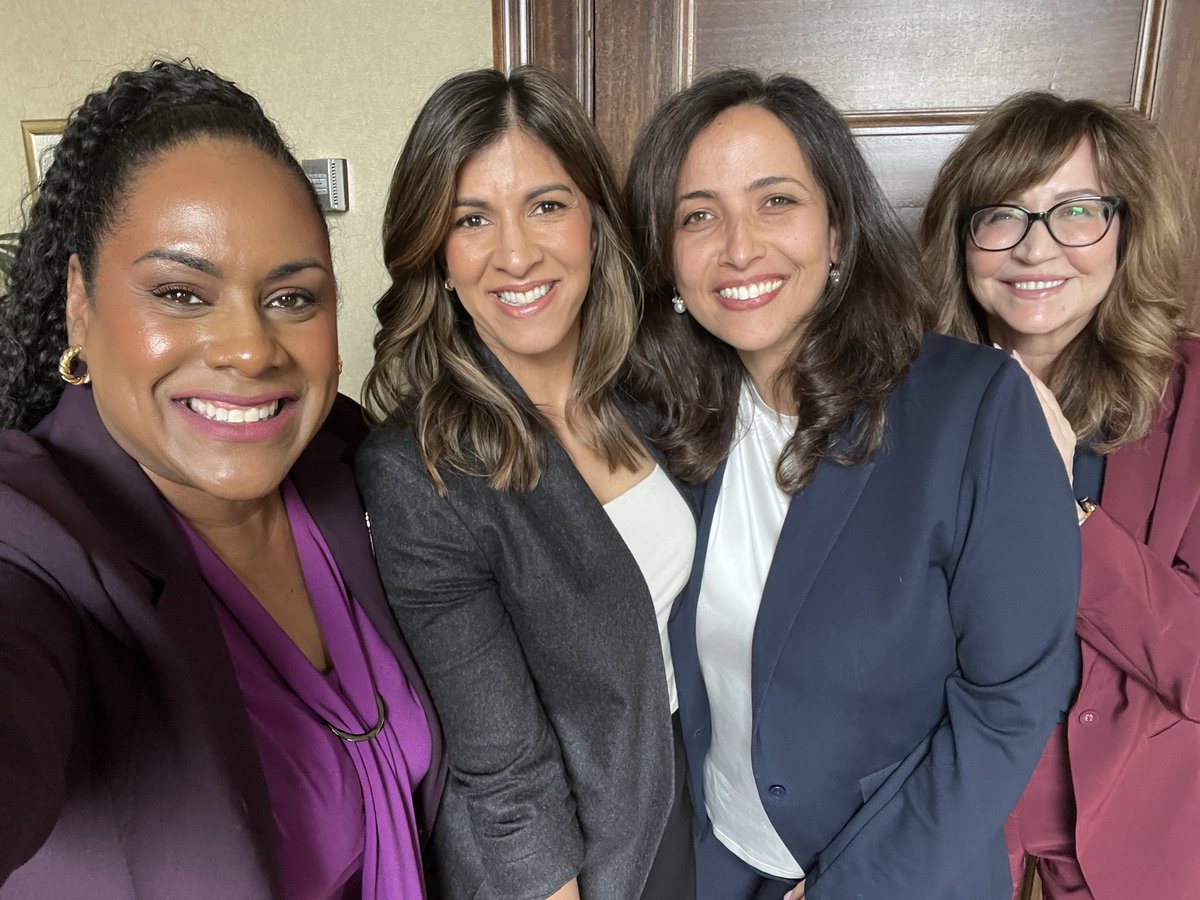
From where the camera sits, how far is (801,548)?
118cm

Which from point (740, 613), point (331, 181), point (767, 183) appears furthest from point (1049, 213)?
point (331, 181)

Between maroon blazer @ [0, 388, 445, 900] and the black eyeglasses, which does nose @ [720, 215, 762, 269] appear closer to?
the black eyeglasses

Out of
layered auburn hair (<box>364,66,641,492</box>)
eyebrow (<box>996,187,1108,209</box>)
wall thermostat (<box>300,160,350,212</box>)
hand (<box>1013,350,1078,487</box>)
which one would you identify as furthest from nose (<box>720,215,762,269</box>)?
wall thermostat (<box>300,160,350,212</box>)

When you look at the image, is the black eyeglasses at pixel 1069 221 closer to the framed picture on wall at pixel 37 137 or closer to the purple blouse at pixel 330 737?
the purple blouse at pixel 330 737

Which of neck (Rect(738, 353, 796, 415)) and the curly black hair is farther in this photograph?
neck (Rect(738, 353, 796, 415))

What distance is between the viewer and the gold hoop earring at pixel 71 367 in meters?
0.93

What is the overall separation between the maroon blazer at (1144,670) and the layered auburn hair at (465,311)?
850 mm

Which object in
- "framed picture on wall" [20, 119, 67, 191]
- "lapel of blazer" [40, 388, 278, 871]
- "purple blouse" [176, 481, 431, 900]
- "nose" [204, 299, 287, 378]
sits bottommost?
"purple blouse" [176, 481, 431, 900]

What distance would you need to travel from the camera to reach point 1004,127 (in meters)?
1.45

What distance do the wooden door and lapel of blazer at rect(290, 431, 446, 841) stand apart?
1.24 metres

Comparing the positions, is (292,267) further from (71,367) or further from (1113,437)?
(1113,437)

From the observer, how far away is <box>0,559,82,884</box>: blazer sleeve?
0.61m

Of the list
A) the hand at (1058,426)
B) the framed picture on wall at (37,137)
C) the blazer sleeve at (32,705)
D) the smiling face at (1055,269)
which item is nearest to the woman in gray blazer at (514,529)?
the blazer sleeve at (32,705)

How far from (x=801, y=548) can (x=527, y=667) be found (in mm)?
491
